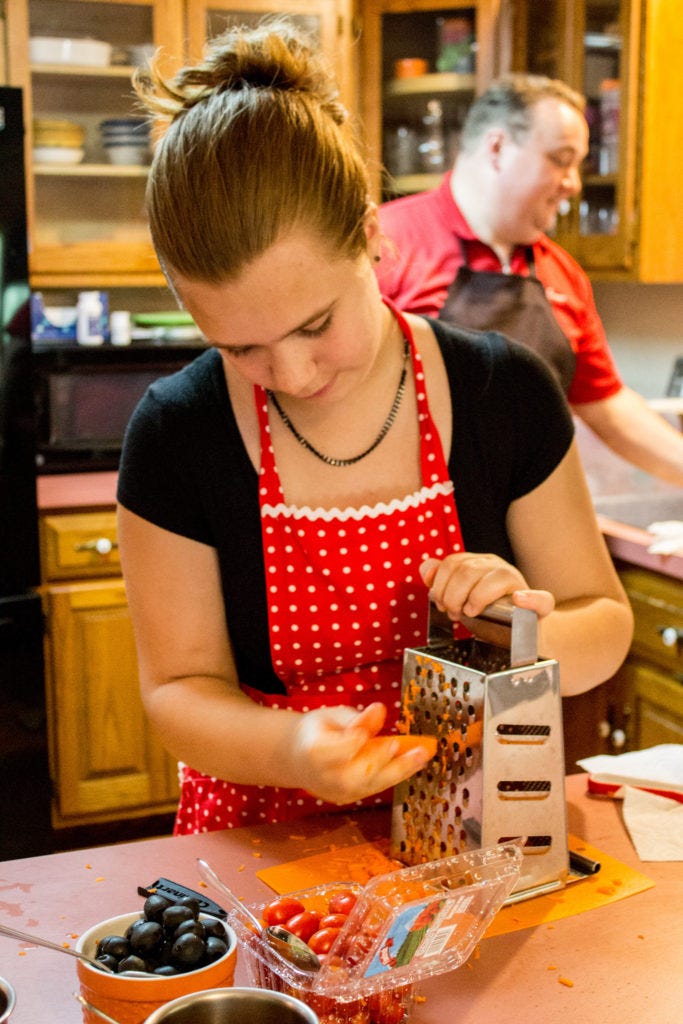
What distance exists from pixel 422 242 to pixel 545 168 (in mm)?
312

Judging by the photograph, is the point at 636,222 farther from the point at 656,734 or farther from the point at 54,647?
the point at 54,647

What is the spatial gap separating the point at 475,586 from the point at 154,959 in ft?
1.49

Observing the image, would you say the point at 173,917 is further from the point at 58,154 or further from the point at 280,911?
the point at 58,154

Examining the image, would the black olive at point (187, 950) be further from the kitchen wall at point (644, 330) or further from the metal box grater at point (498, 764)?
the kitchen wall at point (644, 330)

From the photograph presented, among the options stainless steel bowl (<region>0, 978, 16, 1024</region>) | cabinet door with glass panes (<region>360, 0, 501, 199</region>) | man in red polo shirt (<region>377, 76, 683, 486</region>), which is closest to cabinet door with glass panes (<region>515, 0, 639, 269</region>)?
cabinet door with glass panes (<region>360, 0, 501, 199</region>)

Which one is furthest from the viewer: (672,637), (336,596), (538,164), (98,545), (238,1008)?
(98,545)

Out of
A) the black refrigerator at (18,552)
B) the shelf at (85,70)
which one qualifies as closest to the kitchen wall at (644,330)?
the shelf at (85,70)

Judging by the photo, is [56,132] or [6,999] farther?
[56,132]

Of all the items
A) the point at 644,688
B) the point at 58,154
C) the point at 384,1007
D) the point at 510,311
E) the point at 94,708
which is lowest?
the point at 94,708

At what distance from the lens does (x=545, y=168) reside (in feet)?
8.40

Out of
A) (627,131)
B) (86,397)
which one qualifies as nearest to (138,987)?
(86,397)

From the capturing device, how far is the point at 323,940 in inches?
33.5

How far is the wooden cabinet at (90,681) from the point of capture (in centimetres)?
287

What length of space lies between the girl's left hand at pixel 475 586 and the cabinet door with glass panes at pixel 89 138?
234cm
